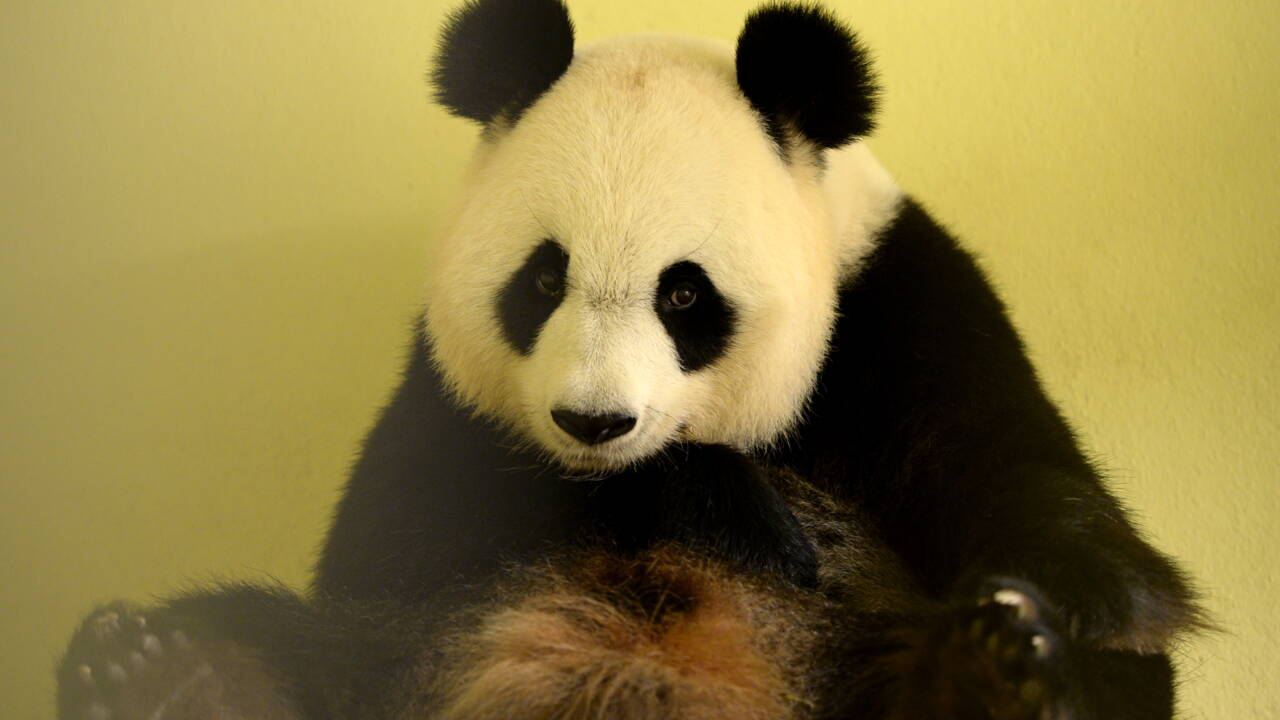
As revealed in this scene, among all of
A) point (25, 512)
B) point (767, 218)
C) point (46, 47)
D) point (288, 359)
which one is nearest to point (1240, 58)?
point (767, 218)

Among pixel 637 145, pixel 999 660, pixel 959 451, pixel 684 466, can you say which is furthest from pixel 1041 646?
→ pixel 637 145

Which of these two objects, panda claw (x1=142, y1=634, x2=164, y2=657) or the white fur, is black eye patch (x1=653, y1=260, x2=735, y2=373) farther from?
panda claw (x1=142, y1=634, x2=164, y2=657)

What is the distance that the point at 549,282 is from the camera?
120 cm

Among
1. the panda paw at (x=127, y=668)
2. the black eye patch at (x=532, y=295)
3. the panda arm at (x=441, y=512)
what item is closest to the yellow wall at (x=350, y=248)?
the panda arm at (x=441, y=512)

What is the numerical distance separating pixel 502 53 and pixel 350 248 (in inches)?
24.3

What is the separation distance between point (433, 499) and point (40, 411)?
2.32 ft

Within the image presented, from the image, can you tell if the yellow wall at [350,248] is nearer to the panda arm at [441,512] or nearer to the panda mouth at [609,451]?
the panda arm at [441,512]

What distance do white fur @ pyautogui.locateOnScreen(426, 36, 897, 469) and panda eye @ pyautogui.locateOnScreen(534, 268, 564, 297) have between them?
28mm

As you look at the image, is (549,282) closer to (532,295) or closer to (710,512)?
(532,295)

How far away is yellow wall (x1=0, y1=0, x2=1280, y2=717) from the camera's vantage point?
1.62m

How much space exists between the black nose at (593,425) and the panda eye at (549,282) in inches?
6.3

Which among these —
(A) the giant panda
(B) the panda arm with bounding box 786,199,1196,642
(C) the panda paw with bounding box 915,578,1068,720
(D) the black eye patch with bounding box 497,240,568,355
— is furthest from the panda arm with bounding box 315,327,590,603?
(C) the panda paw with bounding box 915,578,1068,720

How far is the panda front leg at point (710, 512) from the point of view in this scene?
1.19 m

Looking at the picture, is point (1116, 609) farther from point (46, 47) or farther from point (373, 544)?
point (46, 47)
